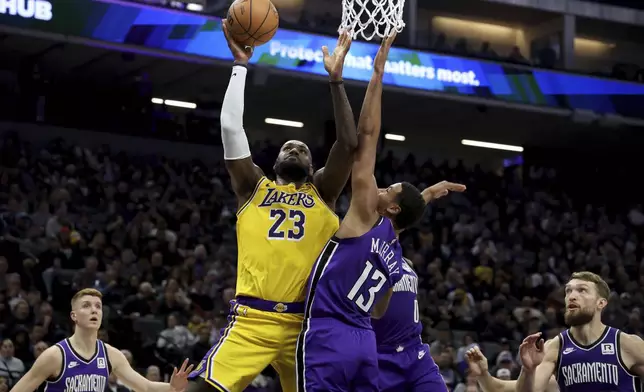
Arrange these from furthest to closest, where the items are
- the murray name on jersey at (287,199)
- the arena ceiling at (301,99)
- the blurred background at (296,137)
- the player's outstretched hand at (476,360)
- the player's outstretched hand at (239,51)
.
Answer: the arena ceiling at (301,99) → the blurred background at (296,137) → the player's outstretched hand at (476,360) → the player's outstretched hand at (239,51) → the murray name on jersey at (287,199)

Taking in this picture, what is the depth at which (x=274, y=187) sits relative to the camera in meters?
5.52

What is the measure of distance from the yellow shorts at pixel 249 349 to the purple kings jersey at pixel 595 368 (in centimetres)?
207

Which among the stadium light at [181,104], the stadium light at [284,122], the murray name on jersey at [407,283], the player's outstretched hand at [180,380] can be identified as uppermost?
the stadium light at [181,104]

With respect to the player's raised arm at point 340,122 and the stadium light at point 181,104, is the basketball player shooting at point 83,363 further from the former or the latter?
the stadium light at point 181,104

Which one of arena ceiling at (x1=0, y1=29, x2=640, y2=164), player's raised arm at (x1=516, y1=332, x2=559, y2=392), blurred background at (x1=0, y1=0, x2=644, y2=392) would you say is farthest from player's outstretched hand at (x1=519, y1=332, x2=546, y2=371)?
arena ceiling at (x1=0, y1=29, x2=640, y2=164)

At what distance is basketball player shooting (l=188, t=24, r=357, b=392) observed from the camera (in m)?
5.21

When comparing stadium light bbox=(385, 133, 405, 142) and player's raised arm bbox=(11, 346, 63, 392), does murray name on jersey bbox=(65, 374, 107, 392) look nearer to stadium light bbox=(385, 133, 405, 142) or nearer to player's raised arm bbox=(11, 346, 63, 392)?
player's raised arm bbox=(11, 346, 63, 392)

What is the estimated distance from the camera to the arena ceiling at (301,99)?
18.1 meters

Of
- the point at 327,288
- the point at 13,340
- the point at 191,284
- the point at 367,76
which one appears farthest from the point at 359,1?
the point at 367,76

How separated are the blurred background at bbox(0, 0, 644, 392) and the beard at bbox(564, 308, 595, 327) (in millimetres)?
3678

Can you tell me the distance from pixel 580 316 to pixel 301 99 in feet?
47.5

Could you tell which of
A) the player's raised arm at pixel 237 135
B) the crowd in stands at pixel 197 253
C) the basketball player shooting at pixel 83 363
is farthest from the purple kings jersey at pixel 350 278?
the crowd in stands at pixel 197 253

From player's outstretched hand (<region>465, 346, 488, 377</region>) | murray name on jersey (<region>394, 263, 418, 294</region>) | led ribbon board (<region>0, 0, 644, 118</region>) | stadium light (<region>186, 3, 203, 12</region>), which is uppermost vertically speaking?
stadium light (<region>186, 3, 203, 12</region>)

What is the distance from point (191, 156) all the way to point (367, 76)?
14.0 feet
